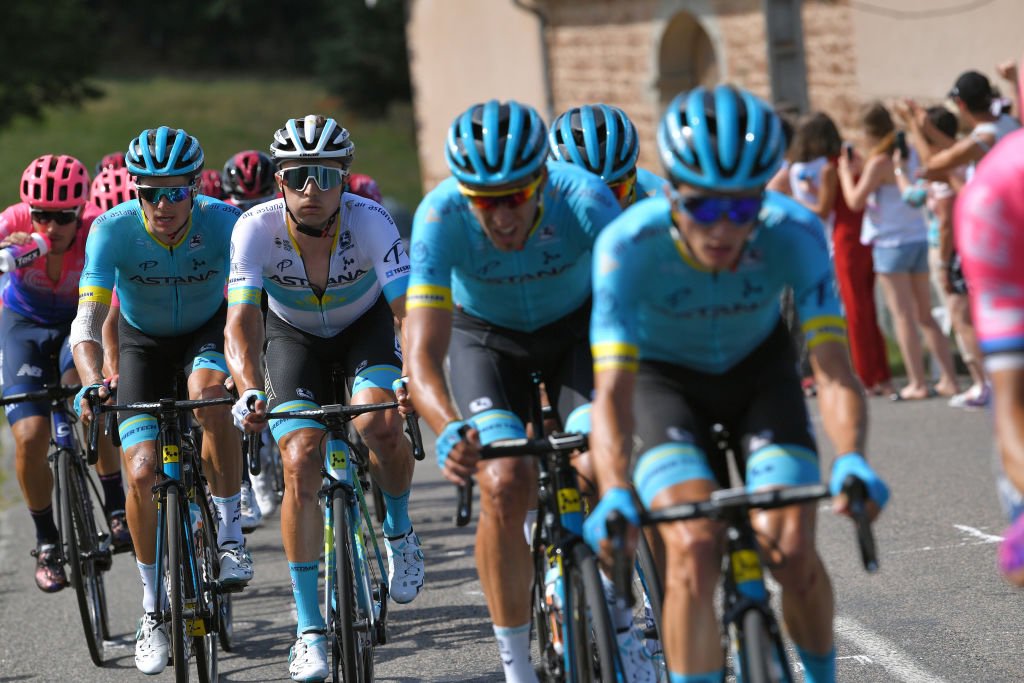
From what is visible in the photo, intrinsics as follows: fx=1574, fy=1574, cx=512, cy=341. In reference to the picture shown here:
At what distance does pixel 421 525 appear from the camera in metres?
10.2

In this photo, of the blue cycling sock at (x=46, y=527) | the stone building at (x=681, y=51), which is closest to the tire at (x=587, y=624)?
the blue cycling sock at (x=46, y=527)

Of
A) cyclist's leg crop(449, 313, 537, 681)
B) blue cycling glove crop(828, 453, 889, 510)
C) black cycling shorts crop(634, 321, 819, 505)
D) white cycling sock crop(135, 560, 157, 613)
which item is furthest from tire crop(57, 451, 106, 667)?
blue cycling glove crop(828, 453, 889, 510)

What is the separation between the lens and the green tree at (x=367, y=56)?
168 ft

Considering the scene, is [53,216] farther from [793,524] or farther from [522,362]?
[793,524]

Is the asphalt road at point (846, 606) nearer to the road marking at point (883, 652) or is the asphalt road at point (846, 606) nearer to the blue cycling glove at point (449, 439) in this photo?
the road marking at point (883, 652)

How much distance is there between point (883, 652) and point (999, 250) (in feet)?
10.4

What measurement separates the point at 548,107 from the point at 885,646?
770 inches

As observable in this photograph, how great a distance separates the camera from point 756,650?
4.11 metres

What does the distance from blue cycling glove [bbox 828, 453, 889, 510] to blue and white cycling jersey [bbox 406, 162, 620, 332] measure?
1587 millimetres

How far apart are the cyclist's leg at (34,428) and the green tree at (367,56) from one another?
4320 cm

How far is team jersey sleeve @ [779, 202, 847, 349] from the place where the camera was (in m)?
4.58

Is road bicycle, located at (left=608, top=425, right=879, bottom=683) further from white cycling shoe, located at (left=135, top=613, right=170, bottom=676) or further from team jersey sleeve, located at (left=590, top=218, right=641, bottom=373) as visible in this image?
white cycling shoe, located at (left=135, top=613, right=170, bottom=676)

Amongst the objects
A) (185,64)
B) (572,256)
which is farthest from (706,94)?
(185,64)

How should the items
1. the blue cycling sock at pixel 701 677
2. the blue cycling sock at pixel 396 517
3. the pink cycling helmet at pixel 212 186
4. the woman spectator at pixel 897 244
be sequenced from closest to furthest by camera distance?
the blue cycling sock at pixel 701 677 → the blue cycling sock at pixel 396 517 → the pink cycling helmet at pixel 212 186 → the woman spectator at pixel 897 244
